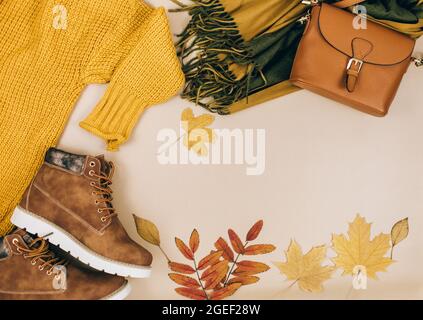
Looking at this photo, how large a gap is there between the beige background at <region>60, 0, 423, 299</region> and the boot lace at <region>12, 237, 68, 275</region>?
0.20 metres

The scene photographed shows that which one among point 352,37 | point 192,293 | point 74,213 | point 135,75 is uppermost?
point 352,37

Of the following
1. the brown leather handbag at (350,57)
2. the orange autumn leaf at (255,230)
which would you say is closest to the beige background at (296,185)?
the orange autumn leaf at (255,230)

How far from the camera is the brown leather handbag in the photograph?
1081 mm

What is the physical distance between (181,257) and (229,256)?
131mm

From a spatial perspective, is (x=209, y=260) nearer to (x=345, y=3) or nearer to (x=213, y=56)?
(x=213, y=56)

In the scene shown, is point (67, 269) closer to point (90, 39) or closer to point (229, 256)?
point (229, 256)

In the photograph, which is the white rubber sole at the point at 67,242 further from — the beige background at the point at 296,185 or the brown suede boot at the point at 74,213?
the beige background at the point at 296,185

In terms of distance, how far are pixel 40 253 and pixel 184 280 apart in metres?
0.38

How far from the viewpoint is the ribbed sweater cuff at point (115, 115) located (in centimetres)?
113

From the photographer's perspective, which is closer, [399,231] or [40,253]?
[40,253]

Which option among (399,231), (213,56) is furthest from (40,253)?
(399,231)

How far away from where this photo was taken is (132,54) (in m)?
1.11

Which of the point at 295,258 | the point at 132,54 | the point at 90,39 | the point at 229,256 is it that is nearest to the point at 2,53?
the point at 90,39

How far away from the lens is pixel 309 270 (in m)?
1.22
